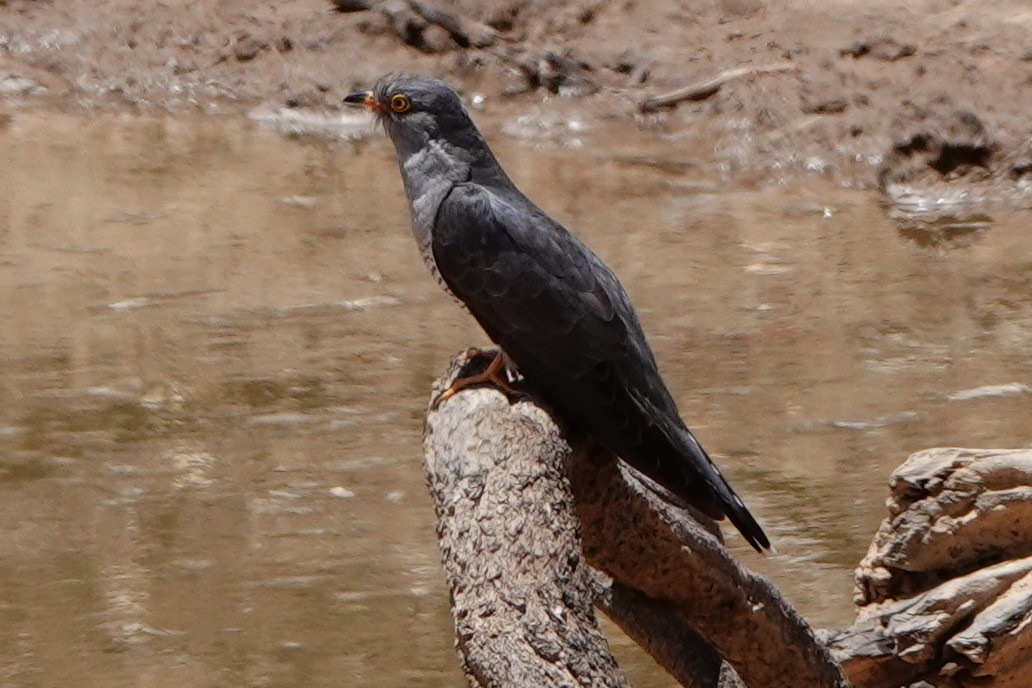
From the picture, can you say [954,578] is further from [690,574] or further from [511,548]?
[511,548]

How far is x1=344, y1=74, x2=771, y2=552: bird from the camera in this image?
10.1 feet

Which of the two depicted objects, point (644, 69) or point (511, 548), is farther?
point (644, 69)

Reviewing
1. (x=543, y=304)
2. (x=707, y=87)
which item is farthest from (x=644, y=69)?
(x=543, y=304)

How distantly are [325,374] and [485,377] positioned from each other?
10.6ft

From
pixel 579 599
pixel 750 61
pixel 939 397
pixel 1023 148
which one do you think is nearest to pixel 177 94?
pixel 750 61

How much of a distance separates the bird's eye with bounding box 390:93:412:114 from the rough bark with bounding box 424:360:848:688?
691 mm

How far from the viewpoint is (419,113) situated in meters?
3.78

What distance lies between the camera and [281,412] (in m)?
6.05

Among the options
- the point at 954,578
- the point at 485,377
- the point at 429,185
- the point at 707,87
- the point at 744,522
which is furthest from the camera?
the point at 707,87

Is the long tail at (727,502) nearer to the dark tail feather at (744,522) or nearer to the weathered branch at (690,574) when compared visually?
the dark tail feather at (744,522)

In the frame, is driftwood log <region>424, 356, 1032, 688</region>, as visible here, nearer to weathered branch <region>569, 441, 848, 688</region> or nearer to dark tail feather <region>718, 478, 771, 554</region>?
weathered branch <region>569, 441, 848, 688</region>

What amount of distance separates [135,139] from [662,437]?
6.55 meters

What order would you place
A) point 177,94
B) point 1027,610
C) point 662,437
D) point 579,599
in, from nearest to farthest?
point 579,599
point 662,437
point 1027,610
point 177,94

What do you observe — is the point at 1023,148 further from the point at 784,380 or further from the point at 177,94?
the point at 177,94
